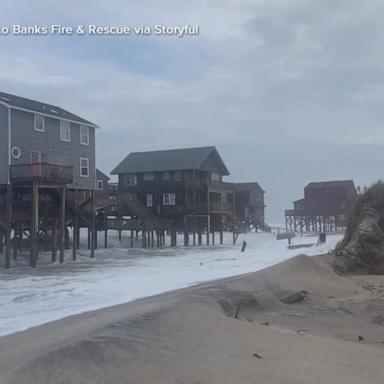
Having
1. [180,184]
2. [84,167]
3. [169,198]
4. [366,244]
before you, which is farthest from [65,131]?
[169,198]

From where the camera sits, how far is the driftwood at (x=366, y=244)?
2503cm

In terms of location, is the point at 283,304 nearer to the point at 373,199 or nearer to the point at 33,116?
the point at 373,199

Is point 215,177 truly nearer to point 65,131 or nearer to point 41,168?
point 65,131

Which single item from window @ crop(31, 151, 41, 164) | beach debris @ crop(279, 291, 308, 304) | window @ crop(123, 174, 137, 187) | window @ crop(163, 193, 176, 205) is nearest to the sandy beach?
beach debris @ crop(279, 291, 308, 304)

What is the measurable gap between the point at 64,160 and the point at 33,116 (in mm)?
4020

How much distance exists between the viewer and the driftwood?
25027 mm

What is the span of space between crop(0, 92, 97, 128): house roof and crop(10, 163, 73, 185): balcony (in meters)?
4.23

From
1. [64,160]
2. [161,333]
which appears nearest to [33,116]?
[64,160]

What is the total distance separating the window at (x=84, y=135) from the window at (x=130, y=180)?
25.8 m

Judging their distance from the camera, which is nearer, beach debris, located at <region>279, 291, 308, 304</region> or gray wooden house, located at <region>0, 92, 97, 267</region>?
beach debris, located at <region>279, 291, 308, 304</region>

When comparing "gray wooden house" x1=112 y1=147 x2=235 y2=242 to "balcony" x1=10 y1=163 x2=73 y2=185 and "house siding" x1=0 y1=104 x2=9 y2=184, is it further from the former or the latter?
"house siding" x1=0 y1=104 x2=9 y2=184

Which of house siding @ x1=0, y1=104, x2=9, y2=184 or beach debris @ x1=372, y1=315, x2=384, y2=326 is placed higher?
house siding @ x1=0, y1=104, x2=9, y2=184

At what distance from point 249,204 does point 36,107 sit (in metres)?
65.3

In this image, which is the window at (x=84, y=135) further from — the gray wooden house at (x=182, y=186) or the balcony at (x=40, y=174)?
the gray wooden house at (x=182, y=186)
